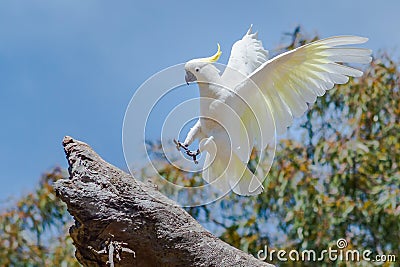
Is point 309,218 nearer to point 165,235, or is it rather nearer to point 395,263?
point 395,263

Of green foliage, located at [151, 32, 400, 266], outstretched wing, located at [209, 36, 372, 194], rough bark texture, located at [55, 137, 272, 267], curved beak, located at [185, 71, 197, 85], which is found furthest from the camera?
green foliage, located at [151, 32, 400, 266]

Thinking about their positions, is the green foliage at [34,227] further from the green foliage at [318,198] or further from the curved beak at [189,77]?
the curved beak at [189,77]

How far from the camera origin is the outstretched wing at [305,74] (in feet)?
6.78

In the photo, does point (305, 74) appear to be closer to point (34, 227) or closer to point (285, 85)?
point (285, 85)

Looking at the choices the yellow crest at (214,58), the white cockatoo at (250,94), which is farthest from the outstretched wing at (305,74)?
the yellow crest at (214,58)

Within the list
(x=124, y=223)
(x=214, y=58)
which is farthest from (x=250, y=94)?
(x=124, y=223)

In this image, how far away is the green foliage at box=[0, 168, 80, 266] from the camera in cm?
434

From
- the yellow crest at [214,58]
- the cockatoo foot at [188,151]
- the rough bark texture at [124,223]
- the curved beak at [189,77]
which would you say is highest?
the yellow crest at [214,58]

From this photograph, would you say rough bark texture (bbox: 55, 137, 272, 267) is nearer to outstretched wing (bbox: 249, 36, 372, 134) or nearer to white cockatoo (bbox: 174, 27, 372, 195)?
white cockatoo (bbox: 174, 27, 372, 195)

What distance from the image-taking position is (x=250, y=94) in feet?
6.48

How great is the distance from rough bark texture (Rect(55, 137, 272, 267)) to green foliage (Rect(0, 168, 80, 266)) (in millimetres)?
2548

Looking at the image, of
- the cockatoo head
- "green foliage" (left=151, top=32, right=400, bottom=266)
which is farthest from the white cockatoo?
"green foliage" (left=151, top=32, right=400, bottom=266)

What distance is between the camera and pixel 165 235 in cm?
183

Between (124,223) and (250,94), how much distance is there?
48 cm
